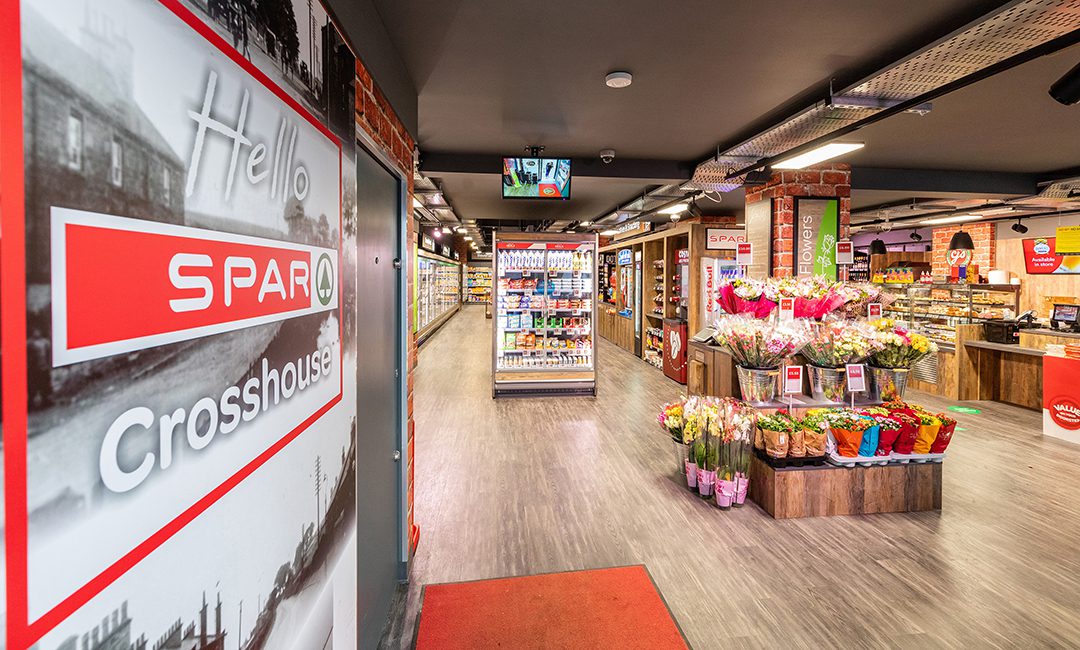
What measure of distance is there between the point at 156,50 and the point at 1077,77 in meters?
3.78

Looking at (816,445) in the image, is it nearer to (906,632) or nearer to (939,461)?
(939,461)

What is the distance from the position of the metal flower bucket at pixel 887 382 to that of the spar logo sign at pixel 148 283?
14.2ft

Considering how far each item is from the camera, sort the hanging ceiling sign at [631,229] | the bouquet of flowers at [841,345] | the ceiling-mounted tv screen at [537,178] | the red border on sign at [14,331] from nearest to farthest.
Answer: the red border on sign at [14,331] < the bouquet of flowers at [841,345] < the ceiling-mounted tv screen at [537,178] < the hanging ceiling sign at [631,229]

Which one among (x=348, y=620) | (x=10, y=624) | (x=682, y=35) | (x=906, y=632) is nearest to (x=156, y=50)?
(x=10, y=624)

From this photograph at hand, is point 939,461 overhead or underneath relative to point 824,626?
overhead

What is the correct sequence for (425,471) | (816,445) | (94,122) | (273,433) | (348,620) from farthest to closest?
(425,471), (816,445), (348,620), (273,433), (94,122)

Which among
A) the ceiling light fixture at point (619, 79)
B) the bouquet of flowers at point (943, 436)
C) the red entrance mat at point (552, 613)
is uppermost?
the ceiling light fixture at point (619, 79)

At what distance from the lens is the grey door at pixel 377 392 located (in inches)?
82.3

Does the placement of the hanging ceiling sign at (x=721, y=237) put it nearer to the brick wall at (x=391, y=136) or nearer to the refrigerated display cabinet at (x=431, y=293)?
the refrigerated display cabinet at (x=431, y=293)

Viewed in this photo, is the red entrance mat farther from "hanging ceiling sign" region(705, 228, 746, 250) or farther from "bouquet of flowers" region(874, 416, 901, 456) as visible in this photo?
"hanging ceiling sign" region(705, 228, 746, 250)

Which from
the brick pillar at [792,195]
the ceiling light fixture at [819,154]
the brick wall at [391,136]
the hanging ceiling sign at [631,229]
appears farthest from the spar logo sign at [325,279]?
the hanging ceiling sign at [631,229]

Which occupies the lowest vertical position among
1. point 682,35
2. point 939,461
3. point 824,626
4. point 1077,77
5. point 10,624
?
point 824,626

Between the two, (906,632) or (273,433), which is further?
(906,632)

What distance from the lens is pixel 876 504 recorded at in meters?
3.60
